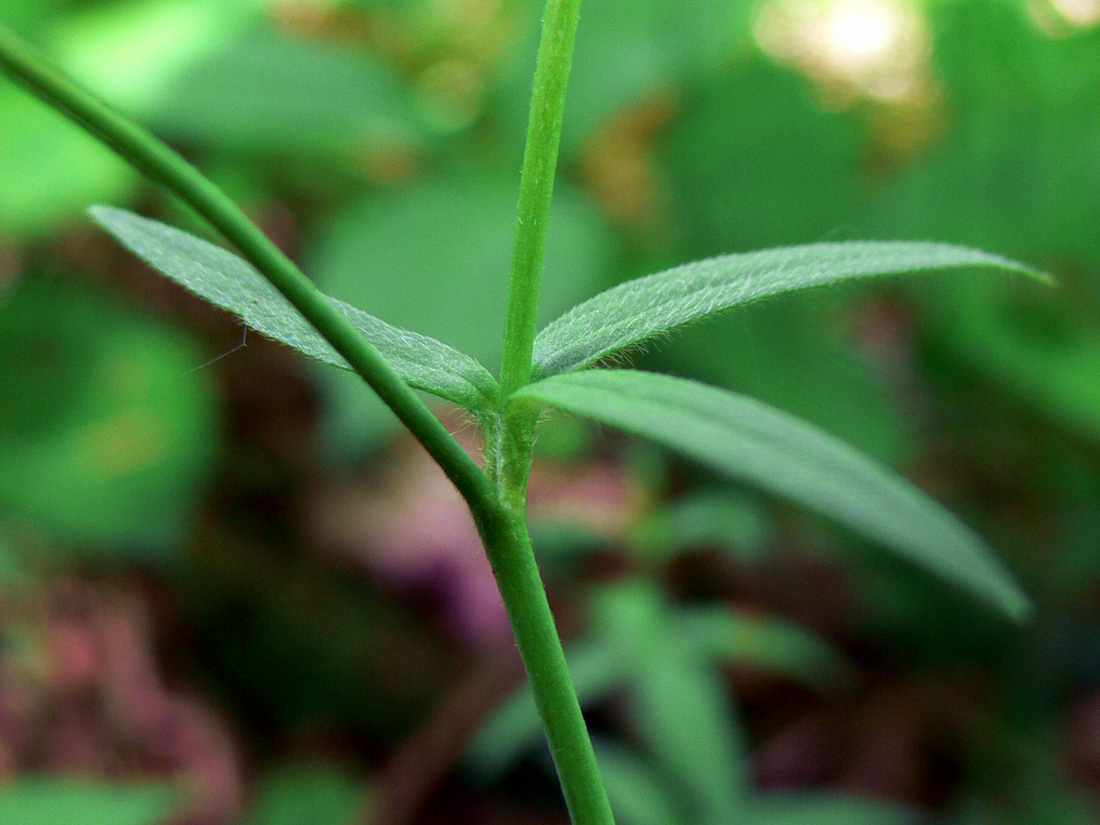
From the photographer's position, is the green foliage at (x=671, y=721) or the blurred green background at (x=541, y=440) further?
the blurred green background at (x=541, y=440)

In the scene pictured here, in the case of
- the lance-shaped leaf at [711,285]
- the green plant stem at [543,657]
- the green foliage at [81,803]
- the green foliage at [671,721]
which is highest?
the green foliage at [671,721]

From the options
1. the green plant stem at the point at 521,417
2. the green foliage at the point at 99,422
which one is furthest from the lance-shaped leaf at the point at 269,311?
the green foliage at the point at 99,422

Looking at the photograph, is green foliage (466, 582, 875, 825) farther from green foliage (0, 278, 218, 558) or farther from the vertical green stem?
the vertical green stem

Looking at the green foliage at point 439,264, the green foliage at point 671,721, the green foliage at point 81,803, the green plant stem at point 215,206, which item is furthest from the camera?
the green foliage at point 439,264

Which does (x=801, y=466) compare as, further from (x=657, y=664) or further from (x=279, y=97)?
(x=279, y=97)

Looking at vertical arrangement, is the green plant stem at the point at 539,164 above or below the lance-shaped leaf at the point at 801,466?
above

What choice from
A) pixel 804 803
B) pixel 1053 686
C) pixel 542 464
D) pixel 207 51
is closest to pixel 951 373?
pixel 1053 686

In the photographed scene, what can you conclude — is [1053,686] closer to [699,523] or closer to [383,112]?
[699,523]

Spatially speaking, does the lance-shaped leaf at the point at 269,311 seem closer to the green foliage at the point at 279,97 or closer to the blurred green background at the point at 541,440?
the blurred green background at the point at 541,440
